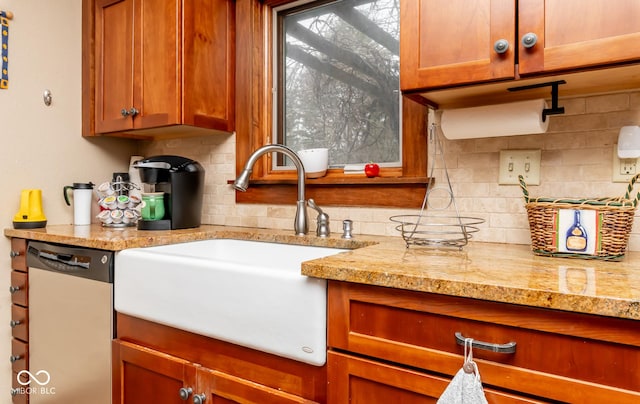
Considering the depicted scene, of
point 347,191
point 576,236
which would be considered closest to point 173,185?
point 347,191

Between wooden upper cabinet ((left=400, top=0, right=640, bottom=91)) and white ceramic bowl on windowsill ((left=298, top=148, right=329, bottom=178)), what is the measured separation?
657 mm

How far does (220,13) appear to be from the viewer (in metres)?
2.01

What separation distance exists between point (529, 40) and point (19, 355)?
227cm

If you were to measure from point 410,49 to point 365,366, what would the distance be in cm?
85

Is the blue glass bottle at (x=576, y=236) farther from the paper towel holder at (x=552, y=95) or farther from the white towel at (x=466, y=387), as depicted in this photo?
the white towel at (x=466, y=387)

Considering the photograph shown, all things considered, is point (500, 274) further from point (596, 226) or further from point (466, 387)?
point (596, 226)

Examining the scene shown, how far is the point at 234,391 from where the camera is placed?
1.15 m

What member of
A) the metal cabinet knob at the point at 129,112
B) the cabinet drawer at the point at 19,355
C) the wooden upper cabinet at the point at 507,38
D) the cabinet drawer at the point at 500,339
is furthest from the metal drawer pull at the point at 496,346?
the cabinet drawer at the point at 19,355

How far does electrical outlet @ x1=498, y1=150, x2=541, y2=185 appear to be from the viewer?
4.44 ft

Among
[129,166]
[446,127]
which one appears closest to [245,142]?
[129,166]

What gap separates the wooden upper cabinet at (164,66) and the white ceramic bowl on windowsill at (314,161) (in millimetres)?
472

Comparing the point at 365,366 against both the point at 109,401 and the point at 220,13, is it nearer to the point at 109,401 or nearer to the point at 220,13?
the point at 109,401

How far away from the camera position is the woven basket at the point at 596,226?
1052 millimetres

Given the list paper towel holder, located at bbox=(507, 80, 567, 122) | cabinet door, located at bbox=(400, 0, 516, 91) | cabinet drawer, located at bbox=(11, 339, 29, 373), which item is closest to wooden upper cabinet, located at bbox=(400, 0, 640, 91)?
cabinet door, located at bbox=(400, 0, 516, 91)
